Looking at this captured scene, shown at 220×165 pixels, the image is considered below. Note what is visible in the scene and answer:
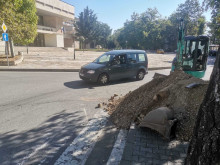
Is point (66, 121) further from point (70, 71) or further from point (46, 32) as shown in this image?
point (46, 32)

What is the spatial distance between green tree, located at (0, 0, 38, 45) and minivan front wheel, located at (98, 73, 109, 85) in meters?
10.1

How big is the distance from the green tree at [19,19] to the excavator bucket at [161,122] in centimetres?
1426

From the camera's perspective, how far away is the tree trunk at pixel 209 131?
156 centimetres

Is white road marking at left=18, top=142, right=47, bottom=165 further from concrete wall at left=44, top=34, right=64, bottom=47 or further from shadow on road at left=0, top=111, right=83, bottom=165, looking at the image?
concrete wall at left=44, top=34, right=64, bottom=47

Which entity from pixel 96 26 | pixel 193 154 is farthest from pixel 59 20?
pixel 193 154

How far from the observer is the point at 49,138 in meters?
3.54

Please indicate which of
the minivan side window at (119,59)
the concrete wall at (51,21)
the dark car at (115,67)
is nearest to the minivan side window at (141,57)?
the dark car at (115,67)

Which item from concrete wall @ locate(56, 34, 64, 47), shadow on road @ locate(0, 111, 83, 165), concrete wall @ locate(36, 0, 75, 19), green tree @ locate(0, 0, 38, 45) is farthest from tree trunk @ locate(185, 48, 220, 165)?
concrete wall @ locate(56, 34, 64, 47)

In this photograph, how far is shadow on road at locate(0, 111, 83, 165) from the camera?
2908 millimetres

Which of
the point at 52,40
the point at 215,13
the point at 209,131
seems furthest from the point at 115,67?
the point at 52,40

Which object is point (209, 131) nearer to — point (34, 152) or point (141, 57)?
point (34, 152)

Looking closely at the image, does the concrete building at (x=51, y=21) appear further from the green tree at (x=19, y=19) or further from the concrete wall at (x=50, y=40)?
the green tree at (x=19, y=19)

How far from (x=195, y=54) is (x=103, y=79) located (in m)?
5.12

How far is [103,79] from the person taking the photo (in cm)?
857
